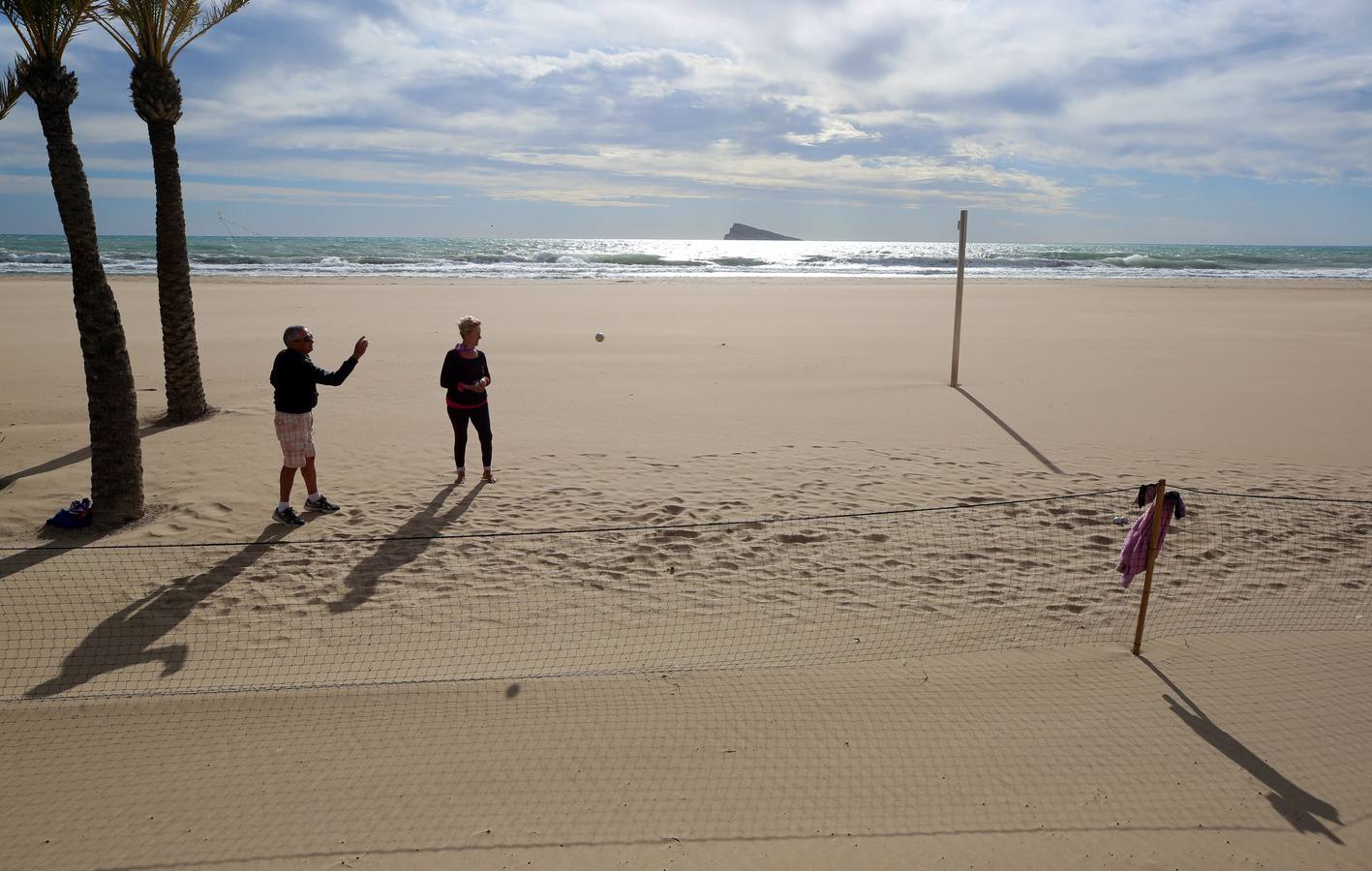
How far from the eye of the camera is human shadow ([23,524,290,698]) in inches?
197

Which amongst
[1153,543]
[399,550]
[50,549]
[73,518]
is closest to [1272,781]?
[1153,543]

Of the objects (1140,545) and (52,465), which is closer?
(1140,545)

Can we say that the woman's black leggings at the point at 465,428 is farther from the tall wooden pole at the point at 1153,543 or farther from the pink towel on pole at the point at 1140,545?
the tall wooden pole at the point at 1153,543

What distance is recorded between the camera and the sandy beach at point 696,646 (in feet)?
12.3

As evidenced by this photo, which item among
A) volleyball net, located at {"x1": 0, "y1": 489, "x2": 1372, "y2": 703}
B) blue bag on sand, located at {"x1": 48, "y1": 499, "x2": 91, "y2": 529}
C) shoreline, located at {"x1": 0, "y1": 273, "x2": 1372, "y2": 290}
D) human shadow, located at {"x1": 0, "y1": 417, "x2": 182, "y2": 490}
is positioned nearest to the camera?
volleyball net, located at {"x1": 0, "y1": 489, "x2": 1372, "y2": 703}

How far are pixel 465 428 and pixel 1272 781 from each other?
7.06 metres

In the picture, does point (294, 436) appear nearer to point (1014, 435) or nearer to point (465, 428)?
point (465, 428)

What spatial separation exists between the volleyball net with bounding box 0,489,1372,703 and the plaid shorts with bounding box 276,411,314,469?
676mm

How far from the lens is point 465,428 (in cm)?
860

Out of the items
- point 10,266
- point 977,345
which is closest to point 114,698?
point 977,345

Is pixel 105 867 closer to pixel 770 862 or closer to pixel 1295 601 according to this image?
pixel 770 862

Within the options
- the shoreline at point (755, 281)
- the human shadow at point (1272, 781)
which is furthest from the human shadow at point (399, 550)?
the shoreline at point (755, 281)

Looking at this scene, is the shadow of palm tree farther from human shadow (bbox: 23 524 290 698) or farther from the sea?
the sea

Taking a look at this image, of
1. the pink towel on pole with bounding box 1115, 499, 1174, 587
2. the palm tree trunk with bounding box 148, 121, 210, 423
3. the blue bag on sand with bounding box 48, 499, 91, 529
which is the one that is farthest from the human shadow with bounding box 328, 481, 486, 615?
the pink towel on pole with bounding box 1115, 499, 1174, 587
